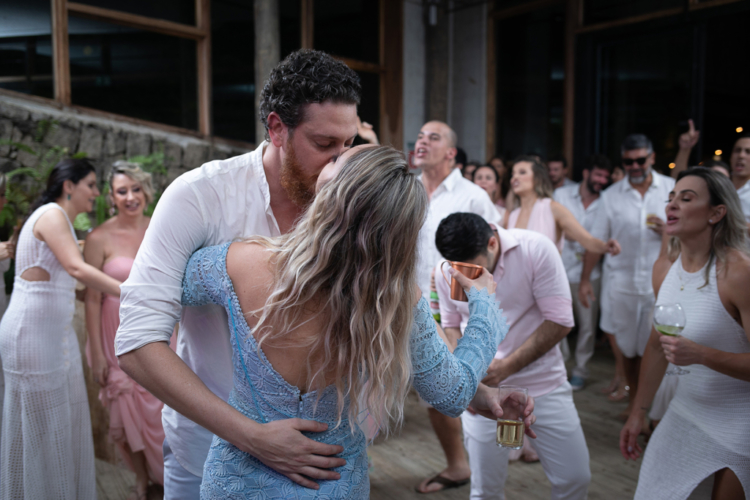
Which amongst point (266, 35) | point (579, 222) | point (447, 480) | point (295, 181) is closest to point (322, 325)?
point (295, 181)

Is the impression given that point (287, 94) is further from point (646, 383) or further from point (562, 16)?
point (562, 16)

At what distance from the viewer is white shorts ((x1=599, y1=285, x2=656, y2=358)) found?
Result: 14.0 ft

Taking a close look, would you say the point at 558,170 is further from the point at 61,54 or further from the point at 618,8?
the point at 61,54

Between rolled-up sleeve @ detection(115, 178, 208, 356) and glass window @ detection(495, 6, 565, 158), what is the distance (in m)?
6.42

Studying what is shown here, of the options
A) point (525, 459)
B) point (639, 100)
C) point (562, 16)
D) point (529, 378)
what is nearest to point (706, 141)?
point (639, 100)

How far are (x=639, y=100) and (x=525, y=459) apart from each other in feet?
15.7

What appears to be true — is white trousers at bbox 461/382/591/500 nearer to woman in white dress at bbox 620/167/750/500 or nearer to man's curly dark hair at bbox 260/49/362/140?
woman in white dress at bbox 620/167/750/500

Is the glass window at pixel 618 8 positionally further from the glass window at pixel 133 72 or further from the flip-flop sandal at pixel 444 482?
the flip-flop sandal at pixel 444 482

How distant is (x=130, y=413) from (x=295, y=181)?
7.10 feet

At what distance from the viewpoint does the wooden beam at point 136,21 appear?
18.3ft

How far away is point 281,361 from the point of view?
3.90 ft

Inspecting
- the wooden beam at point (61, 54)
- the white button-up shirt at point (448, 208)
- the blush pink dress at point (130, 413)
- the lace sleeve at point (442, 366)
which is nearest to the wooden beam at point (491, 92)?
the white button-up shirt at point (448, 208)

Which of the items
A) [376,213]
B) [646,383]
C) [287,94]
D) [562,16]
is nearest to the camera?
[376,213]

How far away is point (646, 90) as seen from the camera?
20.9 ft
